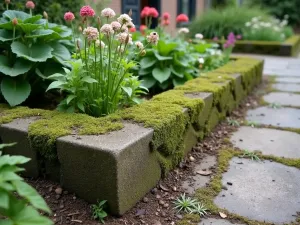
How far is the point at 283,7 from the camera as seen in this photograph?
1498cm

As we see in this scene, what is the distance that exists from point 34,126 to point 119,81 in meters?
0.58

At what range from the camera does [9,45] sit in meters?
2.45

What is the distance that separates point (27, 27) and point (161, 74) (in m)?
1.33

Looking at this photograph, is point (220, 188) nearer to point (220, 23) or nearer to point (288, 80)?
point (288, 80)

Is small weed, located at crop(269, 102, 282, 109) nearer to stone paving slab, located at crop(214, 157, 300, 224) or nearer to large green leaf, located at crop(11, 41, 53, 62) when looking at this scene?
stone paving slab, located at crop(214, 157, 300, 224)

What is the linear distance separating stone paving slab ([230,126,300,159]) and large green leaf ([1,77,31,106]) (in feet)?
5.19

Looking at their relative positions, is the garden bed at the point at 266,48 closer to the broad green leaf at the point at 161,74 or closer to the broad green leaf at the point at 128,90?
the broad green leaf at the point at 161,74

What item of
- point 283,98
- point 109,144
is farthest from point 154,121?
point 283,98

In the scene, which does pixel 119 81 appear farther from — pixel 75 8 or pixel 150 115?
pixel 75 8

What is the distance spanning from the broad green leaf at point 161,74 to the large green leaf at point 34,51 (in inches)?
42.7

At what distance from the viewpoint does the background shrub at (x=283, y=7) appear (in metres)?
14.9

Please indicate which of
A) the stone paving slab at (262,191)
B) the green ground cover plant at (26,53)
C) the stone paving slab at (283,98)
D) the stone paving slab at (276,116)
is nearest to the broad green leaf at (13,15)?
the green ground cover plant at (26,53)

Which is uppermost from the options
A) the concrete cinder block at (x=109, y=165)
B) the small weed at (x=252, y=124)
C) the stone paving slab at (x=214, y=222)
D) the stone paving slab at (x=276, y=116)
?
the concrete cinder block at (x=109, y=165)

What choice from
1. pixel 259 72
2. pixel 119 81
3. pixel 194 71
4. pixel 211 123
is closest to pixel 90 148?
pixel 119 81
